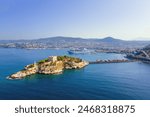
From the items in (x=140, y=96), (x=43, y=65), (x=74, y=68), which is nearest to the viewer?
(x=140, y=96)

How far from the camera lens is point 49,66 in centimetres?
3369

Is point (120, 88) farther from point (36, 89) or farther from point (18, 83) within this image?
point (18, 83)

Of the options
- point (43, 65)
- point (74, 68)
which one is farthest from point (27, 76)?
point (74, 68)

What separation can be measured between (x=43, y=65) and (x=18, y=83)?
8.46 meters

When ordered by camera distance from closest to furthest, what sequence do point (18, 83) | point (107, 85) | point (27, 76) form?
point (107, 85)
point (18, 83)
point (27, 76)

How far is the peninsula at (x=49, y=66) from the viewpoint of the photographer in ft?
101

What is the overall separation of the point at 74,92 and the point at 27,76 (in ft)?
35.4

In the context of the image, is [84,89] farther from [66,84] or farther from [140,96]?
[140,96]

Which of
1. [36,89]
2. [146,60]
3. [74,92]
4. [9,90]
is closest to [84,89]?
[74,92]

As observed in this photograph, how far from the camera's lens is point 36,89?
902 inches

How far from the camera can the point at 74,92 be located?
2134 centimetres

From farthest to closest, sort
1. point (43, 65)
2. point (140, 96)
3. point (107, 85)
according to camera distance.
Answer: point (43, 65), point (107, 85), point (140, 96)

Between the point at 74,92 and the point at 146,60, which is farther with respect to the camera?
the point at 146,60

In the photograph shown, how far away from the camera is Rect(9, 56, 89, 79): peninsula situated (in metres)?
30.9
